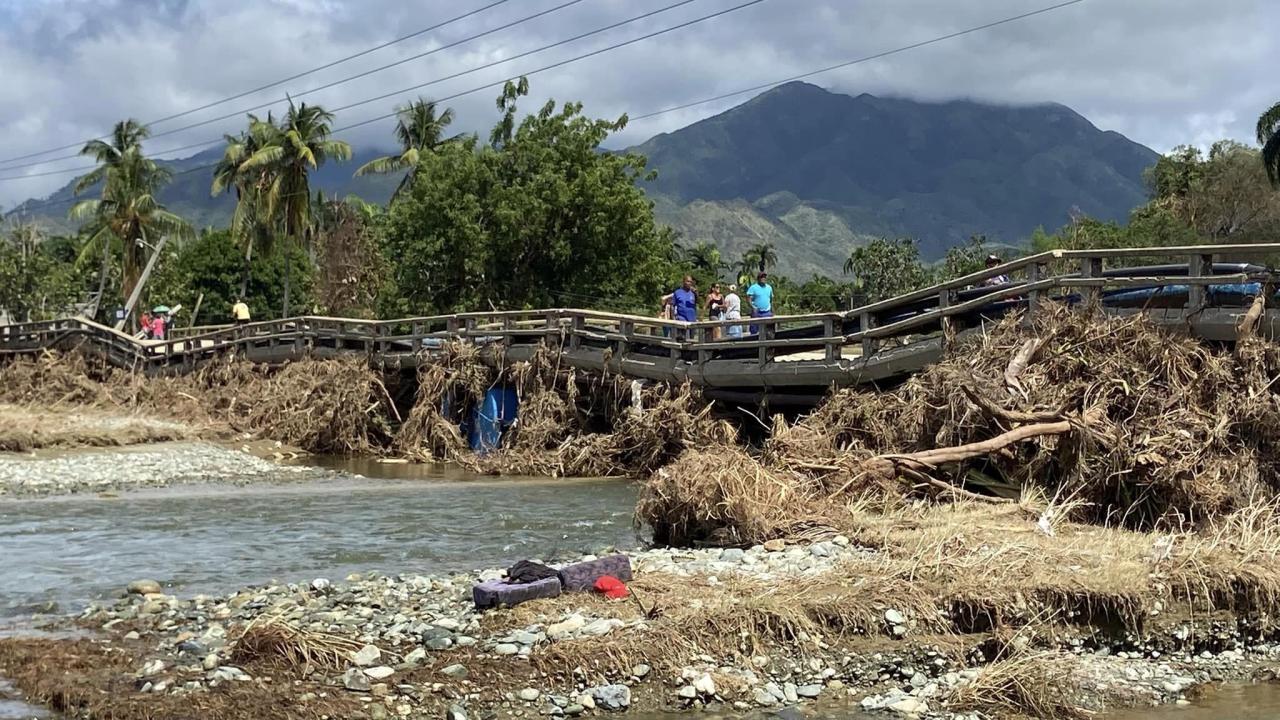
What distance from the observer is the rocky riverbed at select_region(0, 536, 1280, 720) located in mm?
8125

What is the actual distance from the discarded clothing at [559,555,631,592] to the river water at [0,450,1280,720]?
6.95 feet

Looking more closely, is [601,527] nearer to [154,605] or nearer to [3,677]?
[154,605]

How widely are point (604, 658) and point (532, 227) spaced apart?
99.9 feet

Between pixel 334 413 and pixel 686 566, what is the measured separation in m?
17.6

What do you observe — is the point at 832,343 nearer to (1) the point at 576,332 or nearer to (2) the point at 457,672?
(1) the point at 576,332

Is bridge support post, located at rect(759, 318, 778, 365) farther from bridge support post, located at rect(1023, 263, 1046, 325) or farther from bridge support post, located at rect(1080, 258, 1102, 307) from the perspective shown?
bridge support post, located at rect(1080, 258, 1102, 307)

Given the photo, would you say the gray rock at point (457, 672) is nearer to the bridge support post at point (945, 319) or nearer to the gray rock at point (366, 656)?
the gray rock at point (366, 656)

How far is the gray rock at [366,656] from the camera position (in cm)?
848

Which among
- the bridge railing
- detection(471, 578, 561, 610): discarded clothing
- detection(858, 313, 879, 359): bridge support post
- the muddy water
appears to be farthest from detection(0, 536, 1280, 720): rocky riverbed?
detection(858, 313, 879, 359): bridge support post

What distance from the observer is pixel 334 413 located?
89.1 feet

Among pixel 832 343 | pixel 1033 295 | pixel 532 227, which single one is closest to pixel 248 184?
pixel 532 227

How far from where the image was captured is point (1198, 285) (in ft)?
48.8

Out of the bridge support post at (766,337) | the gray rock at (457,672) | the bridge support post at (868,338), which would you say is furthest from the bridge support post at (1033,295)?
the gray rock at (457,672)

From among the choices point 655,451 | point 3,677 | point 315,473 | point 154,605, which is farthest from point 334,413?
point 3,677
